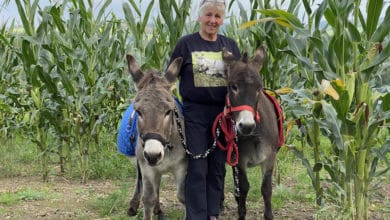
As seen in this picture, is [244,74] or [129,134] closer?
[244,74]

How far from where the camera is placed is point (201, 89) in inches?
→ 175

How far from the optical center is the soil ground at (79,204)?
5.48 meters

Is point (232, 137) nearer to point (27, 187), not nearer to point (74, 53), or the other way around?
point (74, 53)

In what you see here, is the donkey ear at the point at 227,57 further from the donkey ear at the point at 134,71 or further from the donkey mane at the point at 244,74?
the donkey ear at the point at 134,71

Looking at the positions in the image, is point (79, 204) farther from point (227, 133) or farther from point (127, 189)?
point (227, 133)

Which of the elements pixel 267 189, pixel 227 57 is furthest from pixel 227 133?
pixel 267 189

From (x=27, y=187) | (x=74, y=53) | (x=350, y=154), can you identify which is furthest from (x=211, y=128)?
(x=27, y=187)

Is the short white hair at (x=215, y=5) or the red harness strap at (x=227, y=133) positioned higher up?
the short white hair at (x=215, y=5)

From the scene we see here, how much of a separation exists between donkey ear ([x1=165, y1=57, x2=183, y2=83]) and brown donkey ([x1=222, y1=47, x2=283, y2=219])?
446 mm

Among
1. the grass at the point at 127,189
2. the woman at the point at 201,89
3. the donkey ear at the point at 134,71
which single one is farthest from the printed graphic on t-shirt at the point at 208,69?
the grass at the point at 127,189

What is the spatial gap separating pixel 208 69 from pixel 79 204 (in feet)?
8.69

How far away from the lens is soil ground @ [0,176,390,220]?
5.48 meters

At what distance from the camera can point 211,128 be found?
4.60 metres

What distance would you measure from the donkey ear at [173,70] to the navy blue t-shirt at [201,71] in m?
0.18
